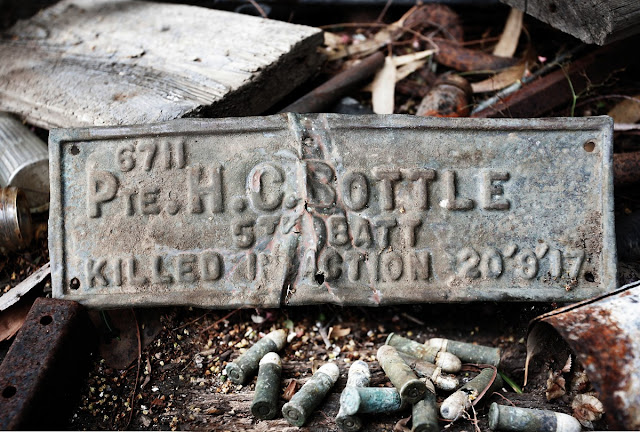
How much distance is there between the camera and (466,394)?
2107 millimetres

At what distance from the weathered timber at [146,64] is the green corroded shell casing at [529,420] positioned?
5.62 feet

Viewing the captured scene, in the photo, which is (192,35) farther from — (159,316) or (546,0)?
(546,0)

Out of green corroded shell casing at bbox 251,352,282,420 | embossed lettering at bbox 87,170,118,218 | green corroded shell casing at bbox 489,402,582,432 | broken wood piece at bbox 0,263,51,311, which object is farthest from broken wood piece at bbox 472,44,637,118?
broken wood piece at bbox 0,263,51,311

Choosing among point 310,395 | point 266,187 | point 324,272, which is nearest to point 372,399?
point 310,395

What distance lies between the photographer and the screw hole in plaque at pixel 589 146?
221 centimetres

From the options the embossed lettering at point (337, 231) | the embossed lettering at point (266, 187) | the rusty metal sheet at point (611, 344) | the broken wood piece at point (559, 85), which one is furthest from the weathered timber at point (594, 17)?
the embossed lettering at point (266, 187)

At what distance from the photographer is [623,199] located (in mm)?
2811

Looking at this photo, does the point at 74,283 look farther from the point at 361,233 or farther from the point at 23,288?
the point at 361,233

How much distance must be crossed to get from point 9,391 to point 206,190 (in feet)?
3.15

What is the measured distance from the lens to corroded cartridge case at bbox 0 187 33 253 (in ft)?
8.43

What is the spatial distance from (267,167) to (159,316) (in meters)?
0.83

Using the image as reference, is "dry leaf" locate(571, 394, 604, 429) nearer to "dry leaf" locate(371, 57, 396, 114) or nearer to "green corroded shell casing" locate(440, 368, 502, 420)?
"green corroded shell casing" locate(440, 368, 502, 420)

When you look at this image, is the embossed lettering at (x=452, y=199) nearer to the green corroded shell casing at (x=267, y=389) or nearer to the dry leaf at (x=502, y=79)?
the green corroded shell casing at (x=267, y=389)

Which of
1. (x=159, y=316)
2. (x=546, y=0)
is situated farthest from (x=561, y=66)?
(x=159, y=316)
